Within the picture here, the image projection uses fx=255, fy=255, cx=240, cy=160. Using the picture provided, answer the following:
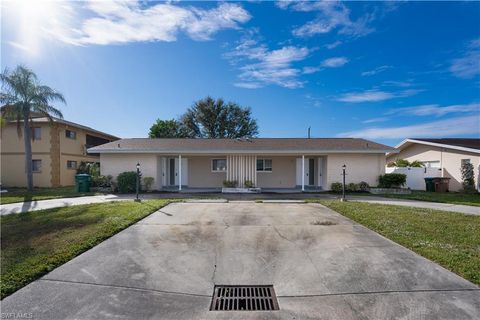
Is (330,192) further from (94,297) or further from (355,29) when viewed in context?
(94,297)

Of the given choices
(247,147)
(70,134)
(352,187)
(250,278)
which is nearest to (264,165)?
(247,147)

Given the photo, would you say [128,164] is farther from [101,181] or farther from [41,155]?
[41,155]

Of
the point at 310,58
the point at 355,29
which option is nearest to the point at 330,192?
the point at 310,58

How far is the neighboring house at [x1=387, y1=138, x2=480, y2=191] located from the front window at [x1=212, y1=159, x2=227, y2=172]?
14816 millimetres

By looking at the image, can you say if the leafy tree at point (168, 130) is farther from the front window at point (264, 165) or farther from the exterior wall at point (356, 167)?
the exterior wall at point (356, 167)

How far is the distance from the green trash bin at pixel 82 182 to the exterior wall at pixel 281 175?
10.8 metres

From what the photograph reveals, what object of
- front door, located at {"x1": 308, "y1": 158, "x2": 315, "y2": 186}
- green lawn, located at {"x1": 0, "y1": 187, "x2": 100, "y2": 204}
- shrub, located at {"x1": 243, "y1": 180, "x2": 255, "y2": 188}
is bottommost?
green lawn, located at {"x1": 0, "y1": 187, "x2": 100, "y2": 204}

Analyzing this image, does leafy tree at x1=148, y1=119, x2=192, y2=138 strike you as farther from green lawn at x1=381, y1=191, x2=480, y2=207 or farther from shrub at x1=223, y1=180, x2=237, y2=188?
green lawn at x1=381, y1=191, x2=480, y2=207

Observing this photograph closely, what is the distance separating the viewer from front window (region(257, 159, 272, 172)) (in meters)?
17.7

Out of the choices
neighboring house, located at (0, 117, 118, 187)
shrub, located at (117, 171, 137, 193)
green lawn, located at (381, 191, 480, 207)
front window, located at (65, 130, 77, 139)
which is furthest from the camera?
front window, located at (65, 130, 77, 139)

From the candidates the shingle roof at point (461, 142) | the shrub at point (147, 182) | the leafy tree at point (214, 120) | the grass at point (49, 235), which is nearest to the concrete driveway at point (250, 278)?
the grass at point (49, 235)

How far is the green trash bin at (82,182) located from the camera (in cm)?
1531

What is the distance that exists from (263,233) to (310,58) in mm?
10510

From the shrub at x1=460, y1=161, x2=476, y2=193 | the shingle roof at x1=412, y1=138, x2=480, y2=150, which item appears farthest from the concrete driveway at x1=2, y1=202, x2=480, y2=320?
the shingle roof at x1=412, y1=138, x2=480, y2=150
